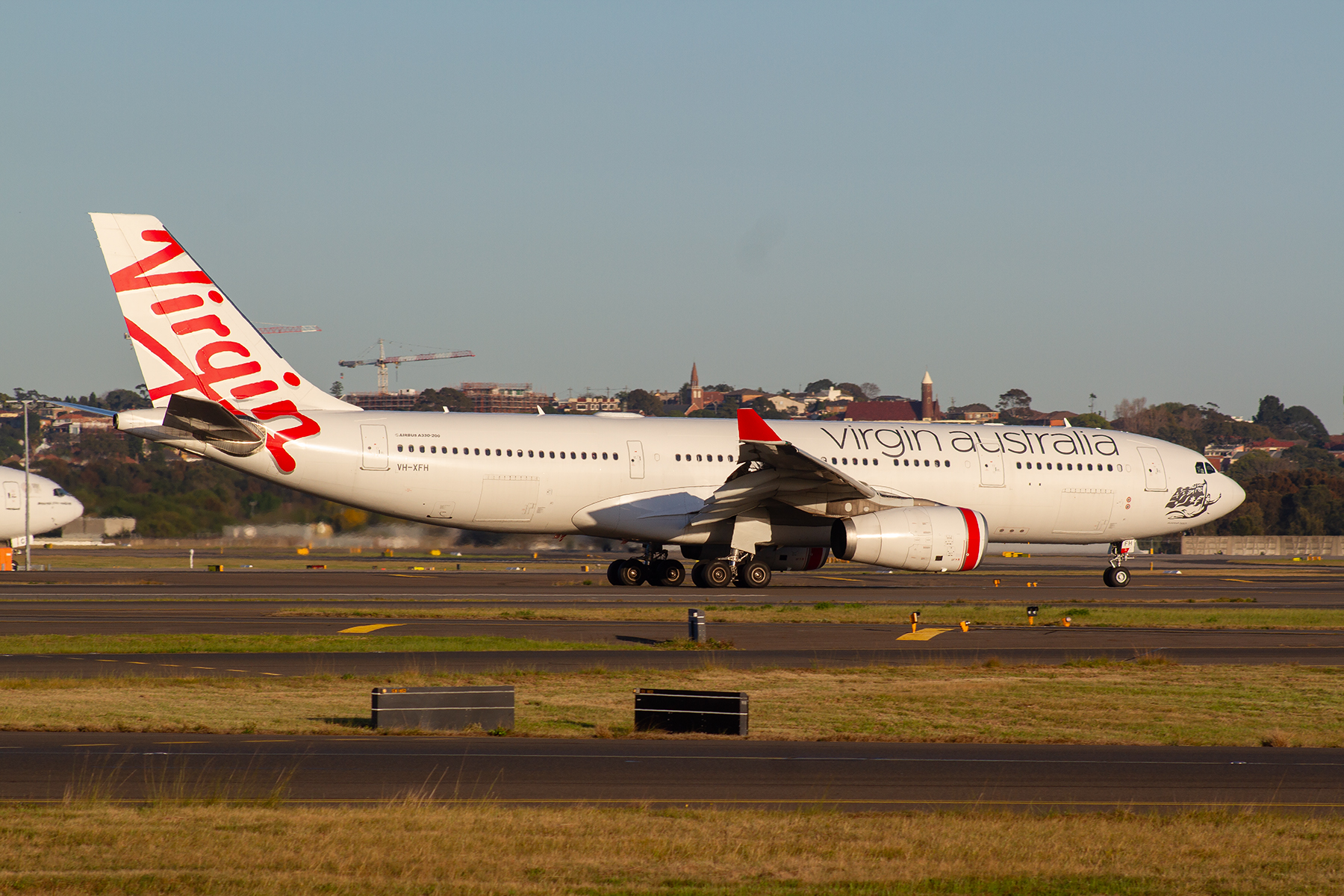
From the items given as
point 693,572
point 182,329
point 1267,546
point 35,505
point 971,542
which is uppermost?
point 182,329

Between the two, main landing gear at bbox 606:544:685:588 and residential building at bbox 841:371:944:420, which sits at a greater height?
residential building at bbox 841:371:944:420

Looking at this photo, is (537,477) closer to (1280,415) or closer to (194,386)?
(194,386)

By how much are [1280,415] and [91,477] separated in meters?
181

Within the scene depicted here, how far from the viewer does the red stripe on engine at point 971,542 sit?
111 feet

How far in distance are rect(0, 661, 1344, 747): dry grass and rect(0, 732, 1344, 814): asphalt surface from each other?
0.56 metres

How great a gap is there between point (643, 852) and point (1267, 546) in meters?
82.1

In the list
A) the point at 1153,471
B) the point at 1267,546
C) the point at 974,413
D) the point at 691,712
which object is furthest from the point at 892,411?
the point at 691,712

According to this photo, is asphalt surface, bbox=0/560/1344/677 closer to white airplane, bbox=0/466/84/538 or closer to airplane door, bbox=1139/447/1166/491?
airplane door, bbox=1139/447/1166/491

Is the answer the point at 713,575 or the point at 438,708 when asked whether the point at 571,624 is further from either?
the point at 438,708

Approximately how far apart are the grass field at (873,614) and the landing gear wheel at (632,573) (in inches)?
223

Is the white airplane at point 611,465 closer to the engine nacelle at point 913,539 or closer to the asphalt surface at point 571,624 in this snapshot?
the engine nacelle at point 913,539

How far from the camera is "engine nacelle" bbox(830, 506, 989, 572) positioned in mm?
33188

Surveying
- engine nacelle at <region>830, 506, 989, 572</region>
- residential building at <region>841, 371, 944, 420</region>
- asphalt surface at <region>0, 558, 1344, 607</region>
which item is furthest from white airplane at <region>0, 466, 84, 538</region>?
residential building at <region>841, 371, 944, 420</region>

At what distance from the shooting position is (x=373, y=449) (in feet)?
109
